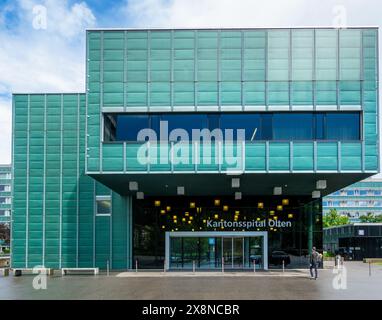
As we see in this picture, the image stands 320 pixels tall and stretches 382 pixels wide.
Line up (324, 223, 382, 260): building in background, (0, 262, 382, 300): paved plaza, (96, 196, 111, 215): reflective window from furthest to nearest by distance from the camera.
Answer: (324, 223, 382, 260): building in background
(96, 196, 111, 215): reflective window
(0, 262, 382, 300): paved plaza

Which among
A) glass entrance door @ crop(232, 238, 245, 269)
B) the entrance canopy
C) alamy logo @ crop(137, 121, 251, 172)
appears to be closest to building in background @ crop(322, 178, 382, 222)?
glass entrance door @ crop(232, 238, 245, 269)

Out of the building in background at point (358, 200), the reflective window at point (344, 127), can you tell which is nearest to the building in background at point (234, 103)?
the reflective window at point (344, 127)

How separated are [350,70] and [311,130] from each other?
3.91m

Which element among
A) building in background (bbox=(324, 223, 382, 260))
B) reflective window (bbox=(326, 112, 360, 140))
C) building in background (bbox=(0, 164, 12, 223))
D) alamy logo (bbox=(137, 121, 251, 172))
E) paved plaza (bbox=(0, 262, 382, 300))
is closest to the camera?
paved plaza (bbox=(0, 262, 382, 300))

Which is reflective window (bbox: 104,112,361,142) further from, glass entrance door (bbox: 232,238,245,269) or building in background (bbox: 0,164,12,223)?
building in background (bbox: 0,164,12,223)

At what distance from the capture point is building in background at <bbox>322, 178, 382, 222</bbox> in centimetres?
16488

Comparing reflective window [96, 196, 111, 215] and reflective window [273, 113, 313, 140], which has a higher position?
reflective window [273, 113, 313, 140]

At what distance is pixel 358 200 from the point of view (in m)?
166

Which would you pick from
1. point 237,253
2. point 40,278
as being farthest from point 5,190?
point 40,278

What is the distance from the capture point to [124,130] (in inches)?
1326

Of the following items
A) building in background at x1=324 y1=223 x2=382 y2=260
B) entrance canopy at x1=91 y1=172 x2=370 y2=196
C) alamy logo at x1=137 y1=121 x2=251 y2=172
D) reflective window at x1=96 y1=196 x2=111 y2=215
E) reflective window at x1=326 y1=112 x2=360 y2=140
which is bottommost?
building in background at x1=324 y1=223 x2=382 y2=260

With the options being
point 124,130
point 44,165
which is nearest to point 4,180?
point 44,165

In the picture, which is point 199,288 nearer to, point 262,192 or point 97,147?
point 97,147

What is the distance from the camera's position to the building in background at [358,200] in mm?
164875
